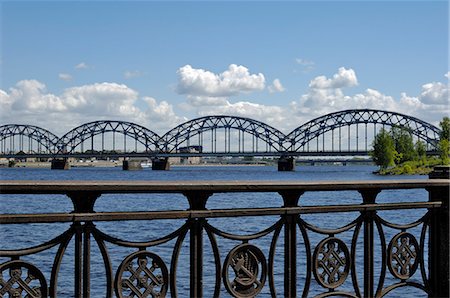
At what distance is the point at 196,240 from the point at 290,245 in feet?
2.31

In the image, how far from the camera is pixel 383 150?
105812 mm

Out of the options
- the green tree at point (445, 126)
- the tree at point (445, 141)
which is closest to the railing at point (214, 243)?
the tree at point (445, 141)

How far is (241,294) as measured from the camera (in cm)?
420

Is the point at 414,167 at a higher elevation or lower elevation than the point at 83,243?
lower

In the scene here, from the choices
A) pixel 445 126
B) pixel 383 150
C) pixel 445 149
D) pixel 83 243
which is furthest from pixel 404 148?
pixel 83 243

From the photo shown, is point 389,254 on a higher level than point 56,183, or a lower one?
lower

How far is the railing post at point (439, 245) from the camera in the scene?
16.5ft

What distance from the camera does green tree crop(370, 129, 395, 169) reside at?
346 feet

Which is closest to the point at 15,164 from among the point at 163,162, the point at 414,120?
the point at 163,162

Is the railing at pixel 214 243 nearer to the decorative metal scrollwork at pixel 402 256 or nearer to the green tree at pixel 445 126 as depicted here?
the decorative metal scrollwork at pixel 402 256

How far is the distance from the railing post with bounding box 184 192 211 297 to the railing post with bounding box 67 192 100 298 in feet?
2.09

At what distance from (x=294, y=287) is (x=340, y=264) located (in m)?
0.44

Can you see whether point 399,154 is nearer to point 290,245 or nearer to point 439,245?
point 439,245

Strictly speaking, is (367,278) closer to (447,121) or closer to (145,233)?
(145,233)
